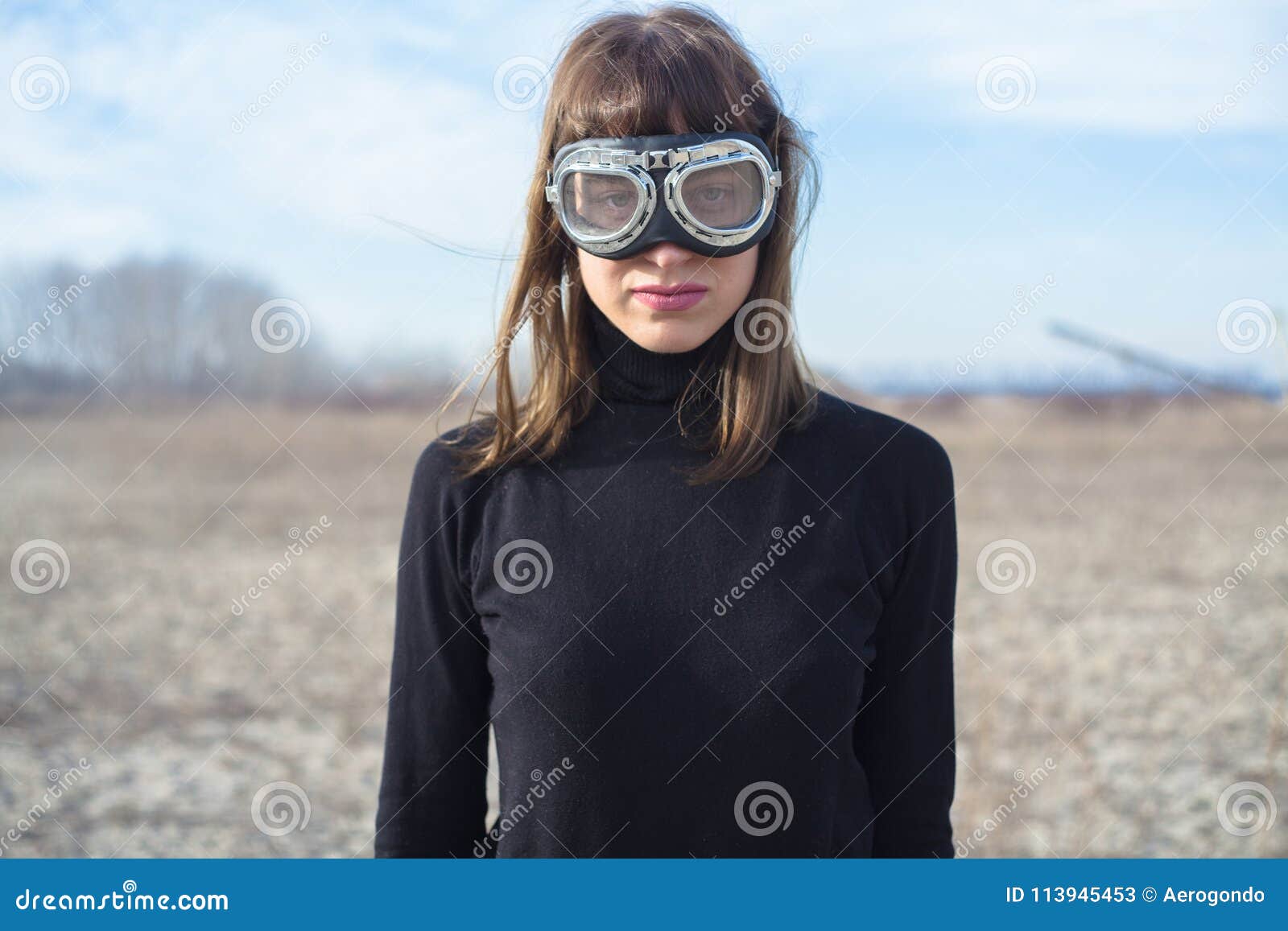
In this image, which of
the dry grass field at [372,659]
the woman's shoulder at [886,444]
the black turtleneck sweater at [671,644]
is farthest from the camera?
the dry grass field at [372,659]

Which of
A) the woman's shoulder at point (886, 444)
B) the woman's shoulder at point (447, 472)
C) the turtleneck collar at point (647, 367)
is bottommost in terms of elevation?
the woman's shoulder at point (447, 472)

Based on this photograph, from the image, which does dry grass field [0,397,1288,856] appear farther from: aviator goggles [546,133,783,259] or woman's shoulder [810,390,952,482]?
woman's shoulder [810,390,952,482]

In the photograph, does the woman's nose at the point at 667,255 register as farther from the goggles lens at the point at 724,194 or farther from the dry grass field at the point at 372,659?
the dry grass field at the point at 372,659

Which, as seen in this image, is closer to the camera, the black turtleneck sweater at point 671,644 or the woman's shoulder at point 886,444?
the black turtleneck sweater at point 671,644

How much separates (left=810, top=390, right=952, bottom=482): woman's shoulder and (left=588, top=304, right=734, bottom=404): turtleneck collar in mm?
223

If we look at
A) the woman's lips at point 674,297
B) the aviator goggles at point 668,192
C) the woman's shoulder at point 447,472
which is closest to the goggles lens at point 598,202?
the aviator goggles at point 668,192

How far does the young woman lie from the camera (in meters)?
1.69

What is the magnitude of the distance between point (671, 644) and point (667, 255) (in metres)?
0.64

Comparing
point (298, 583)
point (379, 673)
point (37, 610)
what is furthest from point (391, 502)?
point (379, 673)

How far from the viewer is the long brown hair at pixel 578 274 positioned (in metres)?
1.75

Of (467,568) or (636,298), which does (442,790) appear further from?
(636,298)

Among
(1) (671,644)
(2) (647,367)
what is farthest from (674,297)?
(1) (671,644)

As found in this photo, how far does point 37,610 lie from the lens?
37.6ft

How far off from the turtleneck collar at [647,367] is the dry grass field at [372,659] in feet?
1.17
